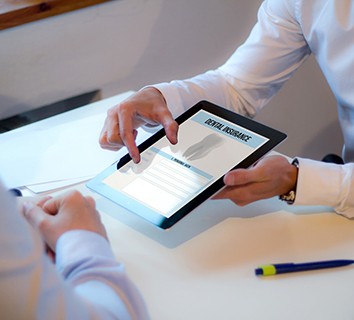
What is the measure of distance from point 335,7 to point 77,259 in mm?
755

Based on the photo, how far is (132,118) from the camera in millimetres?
1219

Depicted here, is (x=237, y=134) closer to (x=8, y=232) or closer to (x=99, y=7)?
(x=8, y=232)

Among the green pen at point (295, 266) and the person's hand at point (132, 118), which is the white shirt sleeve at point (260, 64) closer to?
the person's hand at point (132, 118)

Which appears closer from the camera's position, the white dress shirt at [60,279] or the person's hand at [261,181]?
the white dress shirt at [60,279]

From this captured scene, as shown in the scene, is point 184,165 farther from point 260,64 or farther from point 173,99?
point 260,64

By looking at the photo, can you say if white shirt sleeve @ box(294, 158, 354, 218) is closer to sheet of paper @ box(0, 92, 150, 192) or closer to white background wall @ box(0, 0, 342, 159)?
sheet of paper @ box(0, 92, 150, 192)

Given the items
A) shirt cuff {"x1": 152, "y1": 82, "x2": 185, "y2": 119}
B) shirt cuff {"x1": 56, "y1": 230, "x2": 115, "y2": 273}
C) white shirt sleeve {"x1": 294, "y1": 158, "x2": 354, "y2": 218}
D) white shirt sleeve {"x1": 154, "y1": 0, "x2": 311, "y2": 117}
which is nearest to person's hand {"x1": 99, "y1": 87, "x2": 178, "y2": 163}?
shirt cuff {"x1": 152, "y1": 82, "x2": 185, "y2": 119}

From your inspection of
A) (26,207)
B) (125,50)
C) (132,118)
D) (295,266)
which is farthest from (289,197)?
(125,50)

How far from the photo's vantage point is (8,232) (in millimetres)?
643

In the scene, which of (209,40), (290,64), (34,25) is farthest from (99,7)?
(290,64)

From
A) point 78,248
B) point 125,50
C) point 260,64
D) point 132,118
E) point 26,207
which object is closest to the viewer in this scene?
point 78,248

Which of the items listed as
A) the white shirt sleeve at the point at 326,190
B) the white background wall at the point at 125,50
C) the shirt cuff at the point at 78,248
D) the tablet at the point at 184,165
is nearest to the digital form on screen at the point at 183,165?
the tablet at the point at 184,165

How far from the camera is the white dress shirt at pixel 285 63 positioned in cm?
128

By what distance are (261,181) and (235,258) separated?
149mm
